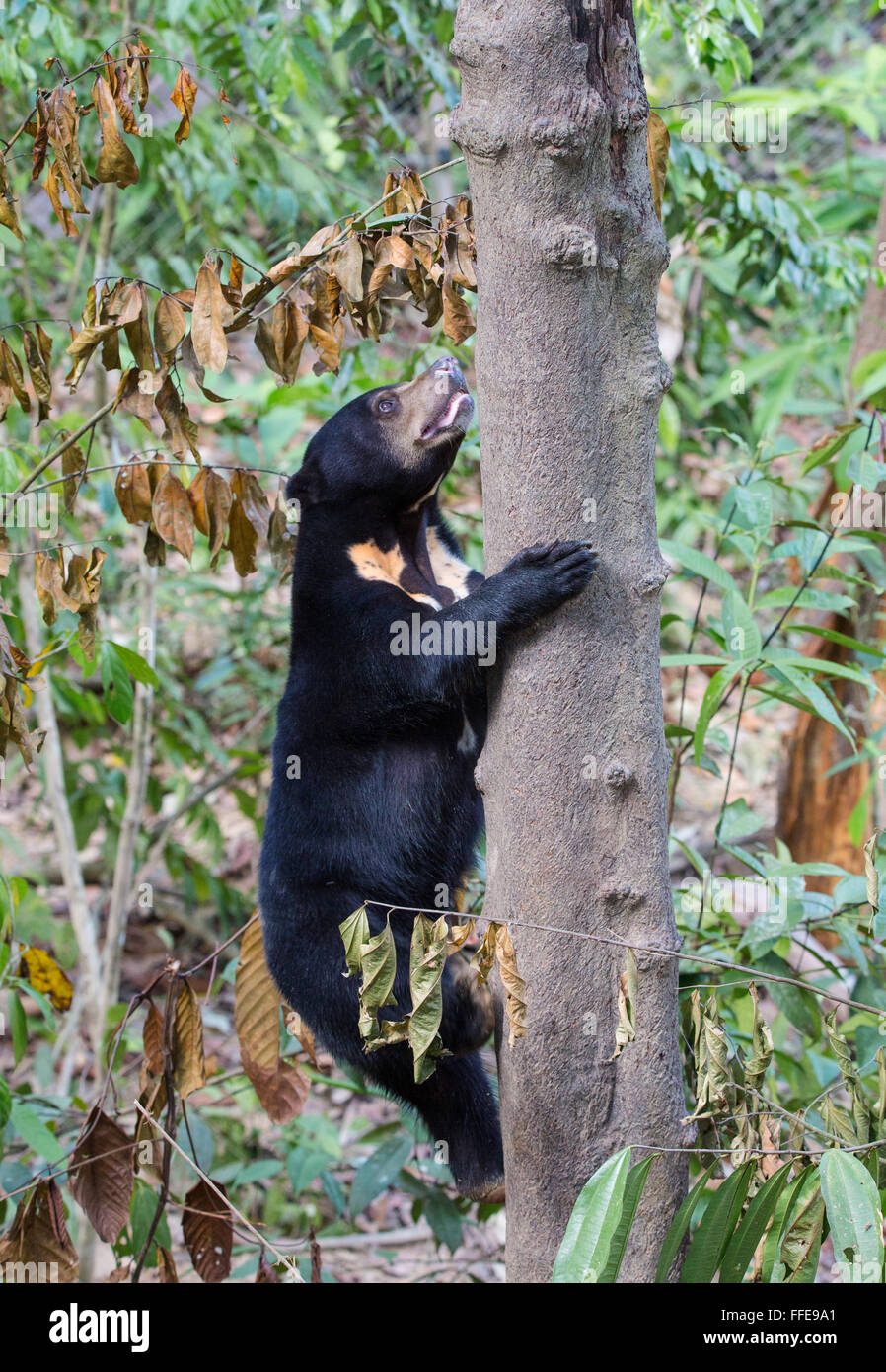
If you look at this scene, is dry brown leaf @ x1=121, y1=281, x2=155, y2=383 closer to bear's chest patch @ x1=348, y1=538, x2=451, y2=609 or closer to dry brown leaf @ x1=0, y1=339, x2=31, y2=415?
dry brown leaf @ x1=0, y1=339, x2=31, y2=415

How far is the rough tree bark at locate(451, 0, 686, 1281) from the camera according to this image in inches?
65.2

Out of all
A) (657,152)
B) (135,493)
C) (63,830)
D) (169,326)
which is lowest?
(63,830)

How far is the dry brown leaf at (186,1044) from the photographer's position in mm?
2369

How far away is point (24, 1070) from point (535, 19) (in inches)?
168

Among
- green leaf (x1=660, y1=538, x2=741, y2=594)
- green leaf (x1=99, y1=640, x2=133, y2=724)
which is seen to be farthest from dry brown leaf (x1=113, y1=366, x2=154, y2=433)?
green leaf (x1=660, y1=538, x2=741, y2=594)

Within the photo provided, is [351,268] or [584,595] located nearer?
[584,595]

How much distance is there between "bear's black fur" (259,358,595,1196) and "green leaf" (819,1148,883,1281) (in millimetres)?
840

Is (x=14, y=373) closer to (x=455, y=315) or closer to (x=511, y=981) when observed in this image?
(x=455, y=315)

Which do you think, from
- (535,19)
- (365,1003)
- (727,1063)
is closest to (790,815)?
(727,1063)

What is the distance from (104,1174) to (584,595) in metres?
1.47

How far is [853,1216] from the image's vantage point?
1531mm

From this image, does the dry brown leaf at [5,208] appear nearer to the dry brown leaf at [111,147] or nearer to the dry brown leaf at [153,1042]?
the dry brown leaf at [111,147]

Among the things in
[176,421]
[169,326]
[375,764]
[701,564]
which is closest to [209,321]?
[169,326]

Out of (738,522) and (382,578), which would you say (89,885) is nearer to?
(382,578)
